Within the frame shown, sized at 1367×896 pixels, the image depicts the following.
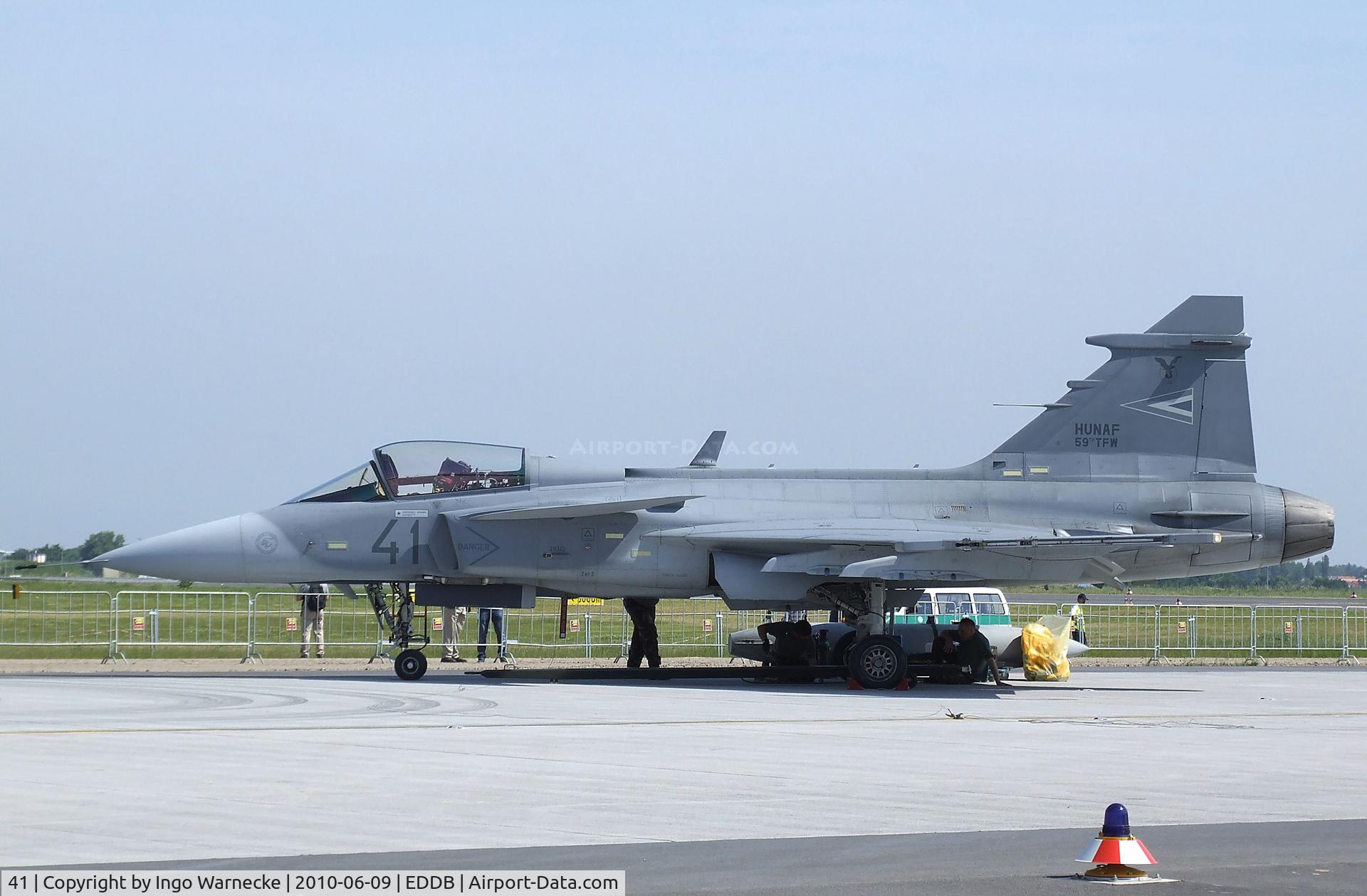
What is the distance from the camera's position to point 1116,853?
6.58 m

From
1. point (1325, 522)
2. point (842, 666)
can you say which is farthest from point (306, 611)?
point (1325, 522)

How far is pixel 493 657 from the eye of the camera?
83.7ft

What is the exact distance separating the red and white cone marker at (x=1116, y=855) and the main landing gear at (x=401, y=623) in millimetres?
14129

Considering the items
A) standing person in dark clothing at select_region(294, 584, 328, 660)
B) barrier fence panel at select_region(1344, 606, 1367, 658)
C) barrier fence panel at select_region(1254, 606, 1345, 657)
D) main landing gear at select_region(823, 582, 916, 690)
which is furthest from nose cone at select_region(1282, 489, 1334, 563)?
standing person in dark clothing at select_region(294, 584, 328, 660)

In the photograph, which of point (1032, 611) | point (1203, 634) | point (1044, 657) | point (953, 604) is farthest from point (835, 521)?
point (1032, 611)

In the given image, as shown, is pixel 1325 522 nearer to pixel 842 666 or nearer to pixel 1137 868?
pixel 842 666

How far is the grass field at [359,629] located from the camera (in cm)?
2500

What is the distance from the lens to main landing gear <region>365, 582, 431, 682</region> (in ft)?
65.5

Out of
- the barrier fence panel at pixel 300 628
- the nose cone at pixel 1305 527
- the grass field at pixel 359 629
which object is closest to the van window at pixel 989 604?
the grass field at pixel 359 629

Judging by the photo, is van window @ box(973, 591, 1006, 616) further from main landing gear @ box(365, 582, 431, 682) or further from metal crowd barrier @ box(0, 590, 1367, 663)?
main landing gear @ box(365, 582, 431, 682)

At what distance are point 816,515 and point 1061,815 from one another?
12195 mm

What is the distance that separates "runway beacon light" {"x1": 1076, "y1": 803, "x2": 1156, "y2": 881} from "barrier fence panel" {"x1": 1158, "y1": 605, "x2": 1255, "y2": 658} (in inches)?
891

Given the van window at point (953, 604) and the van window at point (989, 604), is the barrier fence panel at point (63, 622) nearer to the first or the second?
the van window at point (953, 604)

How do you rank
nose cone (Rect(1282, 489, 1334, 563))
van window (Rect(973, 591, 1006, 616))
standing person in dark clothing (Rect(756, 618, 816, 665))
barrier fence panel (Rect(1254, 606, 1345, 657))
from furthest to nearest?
barrier fence panel (Rect(1254, 606, 1345, 657))
van window (Rect(973, 591, 1006, 616))
standing person in dark clothing (Rect(756, 618, 816, 665))
nose cone (Rect(1282, 489, 1334, 563))
